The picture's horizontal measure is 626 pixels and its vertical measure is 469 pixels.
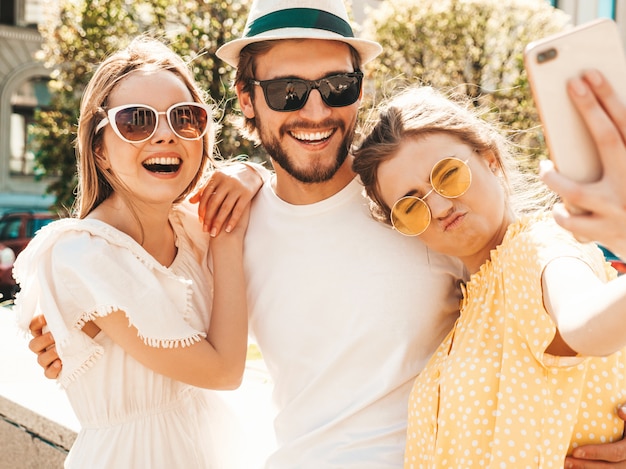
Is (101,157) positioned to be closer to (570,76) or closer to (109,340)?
(109,340)

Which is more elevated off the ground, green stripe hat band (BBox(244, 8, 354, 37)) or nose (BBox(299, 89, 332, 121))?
green stripe hat band (BBox(244, 8, 354, 37))

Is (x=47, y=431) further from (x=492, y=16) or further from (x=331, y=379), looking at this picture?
(x=492, y=16)

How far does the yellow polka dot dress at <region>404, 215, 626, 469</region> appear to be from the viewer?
5.81 ft

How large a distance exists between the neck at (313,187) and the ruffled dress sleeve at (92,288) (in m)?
0.68

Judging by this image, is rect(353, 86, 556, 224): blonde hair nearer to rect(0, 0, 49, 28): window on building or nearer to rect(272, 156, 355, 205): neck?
rect(272, 156, 355, 205): neck

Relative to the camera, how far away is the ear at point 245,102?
2998mm

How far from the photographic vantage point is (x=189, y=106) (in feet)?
8.40

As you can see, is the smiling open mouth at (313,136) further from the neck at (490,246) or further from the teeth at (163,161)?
the neck at (490,246)

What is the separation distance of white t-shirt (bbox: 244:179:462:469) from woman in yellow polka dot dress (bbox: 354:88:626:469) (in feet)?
0.77

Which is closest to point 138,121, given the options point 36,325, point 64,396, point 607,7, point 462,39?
point 36,325

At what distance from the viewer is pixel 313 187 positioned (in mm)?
2779

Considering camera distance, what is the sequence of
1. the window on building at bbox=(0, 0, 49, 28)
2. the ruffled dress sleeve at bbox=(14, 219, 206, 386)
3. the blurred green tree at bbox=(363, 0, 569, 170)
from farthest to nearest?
the window on building at bbox=(0, 0, 49, 28) → the blurred green tree at bbox=(363, 0, 569, 170) → the ruffled dress sleeve at bbox=(14, 219, 206, 386)

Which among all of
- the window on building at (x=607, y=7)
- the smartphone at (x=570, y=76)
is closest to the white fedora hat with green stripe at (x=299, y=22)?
the smartphone at (x=570, y=76)

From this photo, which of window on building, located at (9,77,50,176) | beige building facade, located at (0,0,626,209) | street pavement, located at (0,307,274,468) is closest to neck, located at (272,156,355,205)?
street pavement, located at (0,307,274,468)
